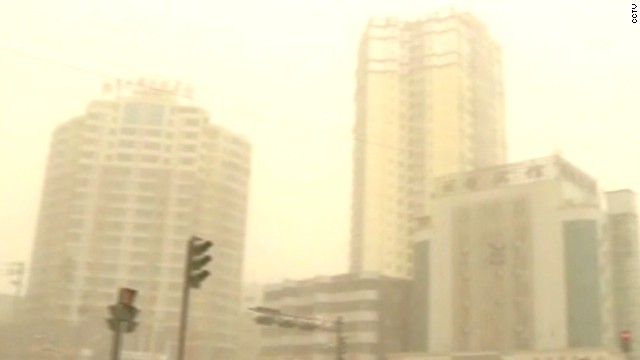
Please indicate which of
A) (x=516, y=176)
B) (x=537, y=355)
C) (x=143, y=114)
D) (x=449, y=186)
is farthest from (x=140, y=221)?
(x=537, y=355)

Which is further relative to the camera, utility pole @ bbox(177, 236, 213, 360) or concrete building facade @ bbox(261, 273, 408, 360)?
concrete building facade @ bbox(261, 273, 408, 360)

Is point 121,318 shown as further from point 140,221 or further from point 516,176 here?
point 140,221

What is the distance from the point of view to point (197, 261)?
48.5 ft

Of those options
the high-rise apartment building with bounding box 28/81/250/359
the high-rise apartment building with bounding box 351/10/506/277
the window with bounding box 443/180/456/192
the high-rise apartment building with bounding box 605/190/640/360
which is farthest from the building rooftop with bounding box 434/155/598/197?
the high-rise apartment building with bounding box 28/81/250/359

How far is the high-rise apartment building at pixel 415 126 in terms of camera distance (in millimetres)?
94688

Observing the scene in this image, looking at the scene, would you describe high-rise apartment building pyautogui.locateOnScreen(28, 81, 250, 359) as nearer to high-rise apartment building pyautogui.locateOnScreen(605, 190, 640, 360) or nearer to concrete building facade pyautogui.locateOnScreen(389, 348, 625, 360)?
concrete building facade pyautogui.locateOnScreen(389, 348, 625, 360)

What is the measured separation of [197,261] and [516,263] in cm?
5541

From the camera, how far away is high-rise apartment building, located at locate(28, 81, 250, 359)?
80.6 metres

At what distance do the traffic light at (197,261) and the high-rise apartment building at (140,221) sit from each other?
65.2 m

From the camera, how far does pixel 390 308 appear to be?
76125mm

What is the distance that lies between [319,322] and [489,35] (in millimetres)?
73595

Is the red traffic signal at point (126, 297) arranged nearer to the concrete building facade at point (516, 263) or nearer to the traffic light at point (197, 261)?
the traffic light at point (197, 261)

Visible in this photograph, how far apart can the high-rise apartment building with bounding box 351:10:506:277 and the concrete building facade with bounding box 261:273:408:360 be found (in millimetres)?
13990

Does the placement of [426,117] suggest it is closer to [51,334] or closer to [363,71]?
[363,71]
